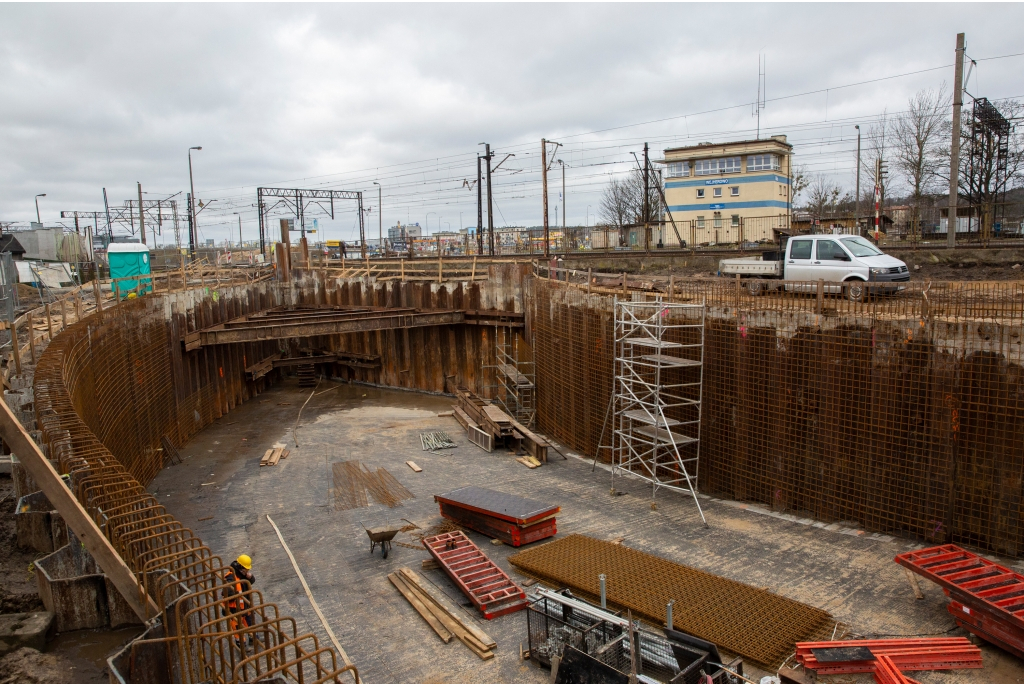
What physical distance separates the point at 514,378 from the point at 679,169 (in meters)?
28.7

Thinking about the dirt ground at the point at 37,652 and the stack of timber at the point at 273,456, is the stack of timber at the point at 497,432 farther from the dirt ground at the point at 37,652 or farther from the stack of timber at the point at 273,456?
the dirt ground at the point at 37,652

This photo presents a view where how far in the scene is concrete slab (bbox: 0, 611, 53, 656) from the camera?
23.5 feet

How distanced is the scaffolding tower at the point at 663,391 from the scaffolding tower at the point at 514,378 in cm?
666

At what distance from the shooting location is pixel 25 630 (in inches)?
287

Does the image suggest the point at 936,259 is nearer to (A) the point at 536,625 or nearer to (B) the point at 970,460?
(B) the point at 970,460

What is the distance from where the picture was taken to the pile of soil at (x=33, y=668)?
21.3 feet

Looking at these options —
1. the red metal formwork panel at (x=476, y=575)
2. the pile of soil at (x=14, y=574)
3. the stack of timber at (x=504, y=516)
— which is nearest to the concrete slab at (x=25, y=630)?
the pile of soil at (x=14, y=574)

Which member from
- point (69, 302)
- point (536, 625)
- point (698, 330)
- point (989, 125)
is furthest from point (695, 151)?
point (536, 625)

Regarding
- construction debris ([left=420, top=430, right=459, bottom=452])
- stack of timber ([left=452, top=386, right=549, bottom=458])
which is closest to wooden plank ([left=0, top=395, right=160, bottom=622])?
stack of timber ([left=452, top=386, right=549, bottom=458])

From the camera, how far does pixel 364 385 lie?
98.6ft

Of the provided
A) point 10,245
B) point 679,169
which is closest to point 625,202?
point 679,169

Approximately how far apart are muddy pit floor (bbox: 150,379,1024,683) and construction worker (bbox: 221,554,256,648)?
1321mm

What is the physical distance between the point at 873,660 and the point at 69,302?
1009 inches

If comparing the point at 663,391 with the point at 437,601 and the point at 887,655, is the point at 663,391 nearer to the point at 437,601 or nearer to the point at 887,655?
the point at 437,601
